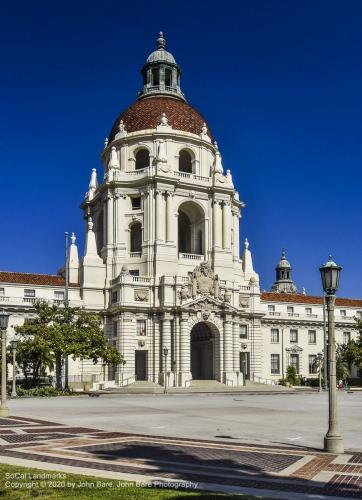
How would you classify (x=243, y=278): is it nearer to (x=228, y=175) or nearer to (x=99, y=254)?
(x=228, y=175)

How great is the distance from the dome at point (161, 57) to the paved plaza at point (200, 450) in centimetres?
7705

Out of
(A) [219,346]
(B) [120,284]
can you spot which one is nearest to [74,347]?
(B) [120,284]

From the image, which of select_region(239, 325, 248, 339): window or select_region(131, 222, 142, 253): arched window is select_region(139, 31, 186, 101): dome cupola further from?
select_region(239, 325, 248, 339): window

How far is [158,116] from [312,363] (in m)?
41.5

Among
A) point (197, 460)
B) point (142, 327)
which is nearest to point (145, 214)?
point (142, 327)

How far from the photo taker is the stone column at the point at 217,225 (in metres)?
86.0

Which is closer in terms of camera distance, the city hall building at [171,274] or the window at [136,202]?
the city hall building at [171,274]

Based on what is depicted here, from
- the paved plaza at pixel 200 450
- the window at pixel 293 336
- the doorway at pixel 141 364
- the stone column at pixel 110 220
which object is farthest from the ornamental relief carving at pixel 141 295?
the paved plaza at pixel 200 450

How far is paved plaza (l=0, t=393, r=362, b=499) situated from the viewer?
1366 centimetres

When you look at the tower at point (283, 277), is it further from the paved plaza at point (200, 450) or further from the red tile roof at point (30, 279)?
the paved plaza at point (200, 450)

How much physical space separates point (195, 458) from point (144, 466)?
2.03 metres

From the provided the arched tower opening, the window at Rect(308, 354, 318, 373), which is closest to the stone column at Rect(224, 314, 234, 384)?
the arched tower opening

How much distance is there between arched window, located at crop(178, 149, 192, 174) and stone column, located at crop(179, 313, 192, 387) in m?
23.7

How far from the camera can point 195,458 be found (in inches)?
661
